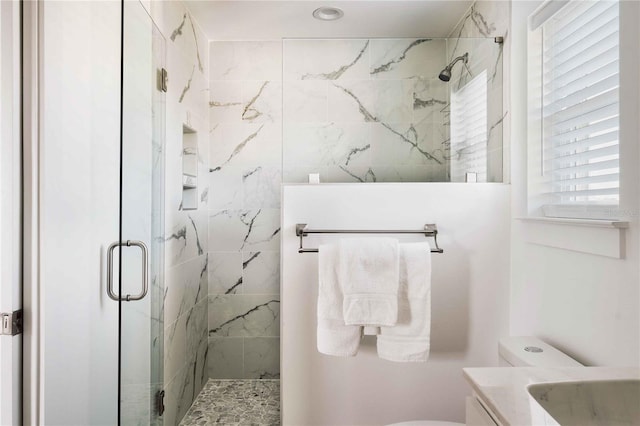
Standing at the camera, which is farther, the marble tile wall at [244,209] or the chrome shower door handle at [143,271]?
the marble tile wall at [244,209]

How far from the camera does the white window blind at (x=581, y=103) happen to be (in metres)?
1.17

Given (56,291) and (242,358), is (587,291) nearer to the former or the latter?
(56,291)

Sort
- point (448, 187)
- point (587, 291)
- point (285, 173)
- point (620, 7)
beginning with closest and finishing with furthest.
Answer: point (620, 7)
point (587, 291)
point (448, 187)
point (285, 173)

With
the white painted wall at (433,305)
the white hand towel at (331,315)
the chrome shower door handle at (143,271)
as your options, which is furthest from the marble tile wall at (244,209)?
the chrome shower door handle at (143,271)

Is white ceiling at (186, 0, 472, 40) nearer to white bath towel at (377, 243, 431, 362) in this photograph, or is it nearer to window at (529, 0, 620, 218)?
window at (529, 0, 620, 218)

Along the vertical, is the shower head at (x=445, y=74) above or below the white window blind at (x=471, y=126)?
above

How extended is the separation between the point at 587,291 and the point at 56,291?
1588 mm

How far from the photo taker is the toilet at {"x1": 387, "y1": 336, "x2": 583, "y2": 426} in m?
1.25

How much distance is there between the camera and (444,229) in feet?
5.80

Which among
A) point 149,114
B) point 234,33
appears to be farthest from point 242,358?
point 234,33

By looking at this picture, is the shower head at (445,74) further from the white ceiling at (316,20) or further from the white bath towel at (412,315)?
the white bath towel at (412,315)

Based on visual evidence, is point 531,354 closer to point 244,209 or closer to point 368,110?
point 368,110

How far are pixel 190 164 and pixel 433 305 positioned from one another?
62.9 inches

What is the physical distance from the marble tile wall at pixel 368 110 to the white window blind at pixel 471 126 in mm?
49
